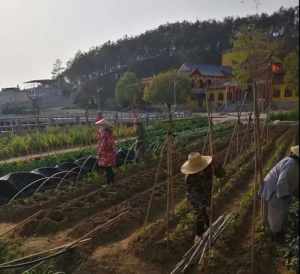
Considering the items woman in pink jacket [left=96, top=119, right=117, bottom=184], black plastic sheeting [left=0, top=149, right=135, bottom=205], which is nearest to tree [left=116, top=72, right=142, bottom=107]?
black plastic sheeting [left=0, top=149, right=135, bottom=205]

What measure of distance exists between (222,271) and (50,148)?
1051cm

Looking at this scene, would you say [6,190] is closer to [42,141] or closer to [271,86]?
[271,86]

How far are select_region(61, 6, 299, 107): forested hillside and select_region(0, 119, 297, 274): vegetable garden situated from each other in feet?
150

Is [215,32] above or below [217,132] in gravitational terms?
above

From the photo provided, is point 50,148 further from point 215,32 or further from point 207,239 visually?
point 215,32

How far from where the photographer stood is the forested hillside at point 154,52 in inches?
2247

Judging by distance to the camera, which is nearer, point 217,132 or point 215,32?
point 217,132

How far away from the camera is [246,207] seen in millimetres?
5473

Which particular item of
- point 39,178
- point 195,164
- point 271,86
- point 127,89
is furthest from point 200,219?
point 127,89

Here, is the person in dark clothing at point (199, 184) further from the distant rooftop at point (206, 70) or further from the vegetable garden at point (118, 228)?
the distant rooftop at point (206, 70)

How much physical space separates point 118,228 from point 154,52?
6120cm

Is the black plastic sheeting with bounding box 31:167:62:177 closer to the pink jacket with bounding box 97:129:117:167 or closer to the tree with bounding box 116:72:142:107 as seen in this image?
the pink jacket with bounding box 97:129:117:167

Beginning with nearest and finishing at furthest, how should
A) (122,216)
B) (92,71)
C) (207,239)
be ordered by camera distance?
(207,239), (122,216), (92,71)

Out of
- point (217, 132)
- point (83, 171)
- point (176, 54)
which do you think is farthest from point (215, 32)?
point (83, 171)
